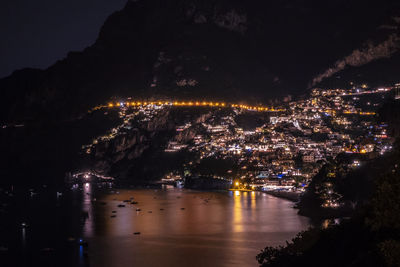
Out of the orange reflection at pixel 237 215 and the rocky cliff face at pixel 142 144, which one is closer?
the orange reflection at pixel 237 215

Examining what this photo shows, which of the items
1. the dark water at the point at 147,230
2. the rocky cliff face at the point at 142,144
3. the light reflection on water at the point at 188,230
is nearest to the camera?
the light reflection on water at the point at 188,230

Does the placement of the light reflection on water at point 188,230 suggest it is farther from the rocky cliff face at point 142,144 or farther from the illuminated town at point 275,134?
the rocky cliff face at point 142,144

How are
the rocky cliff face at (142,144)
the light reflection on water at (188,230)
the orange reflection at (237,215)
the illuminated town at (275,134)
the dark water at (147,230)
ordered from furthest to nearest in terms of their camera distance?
the rocky cliff face at (142,144) → the illuminated town at (275,134) → the orange reflection at (237,215) → the dark water at (147,230) → the light reflection on water at (188,230)

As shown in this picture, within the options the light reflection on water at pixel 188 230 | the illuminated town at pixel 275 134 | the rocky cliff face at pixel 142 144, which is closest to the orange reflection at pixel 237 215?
the light reflection on water at pixel 188 230

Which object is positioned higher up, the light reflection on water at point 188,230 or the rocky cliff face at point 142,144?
the rocky cliff face at point 142,144

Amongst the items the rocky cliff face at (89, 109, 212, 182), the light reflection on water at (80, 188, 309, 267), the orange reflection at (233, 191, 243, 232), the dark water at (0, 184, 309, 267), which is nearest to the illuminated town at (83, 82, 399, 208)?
the rocky cliff face at (89, 109, 212, 182)

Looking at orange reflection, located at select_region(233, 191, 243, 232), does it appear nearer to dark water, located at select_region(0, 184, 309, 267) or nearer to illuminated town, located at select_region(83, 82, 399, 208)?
dark water, located at select_region(0, 184, 309, 267)

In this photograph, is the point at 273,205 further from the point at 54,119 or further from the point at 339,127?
the point at 54,119

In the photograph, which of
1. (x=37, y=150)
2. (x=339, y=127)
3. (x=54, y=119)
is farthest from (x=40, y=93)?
(x=339, y=127)
